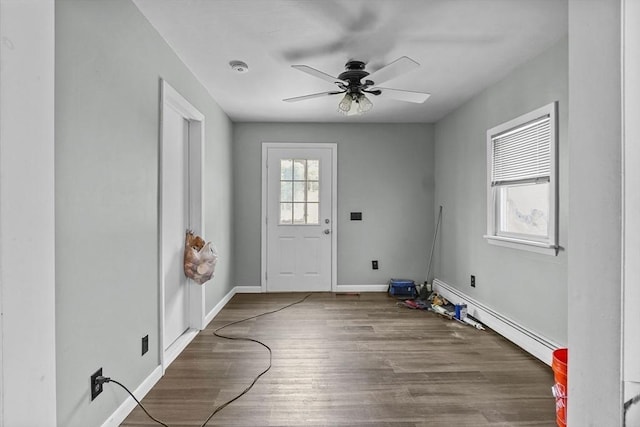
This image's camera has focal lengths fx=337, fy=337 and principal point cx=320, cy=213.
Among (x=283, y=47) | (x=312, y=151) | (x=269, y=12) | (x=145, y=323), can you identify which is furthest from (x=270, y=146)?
(x=145, y=323)

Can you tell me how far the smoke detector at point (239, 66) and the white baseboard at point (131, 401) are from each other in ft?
7.90

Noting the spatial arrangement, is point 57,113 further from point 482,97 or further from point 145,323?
point 482,97

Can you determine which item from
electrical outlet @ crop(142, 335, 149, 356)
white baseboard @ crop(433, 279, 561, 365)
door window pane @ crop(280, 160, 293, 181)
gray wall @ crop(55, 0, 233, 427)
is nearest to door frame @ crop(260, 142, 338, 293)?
door window pane @ crop(280, 160, 293, 181)

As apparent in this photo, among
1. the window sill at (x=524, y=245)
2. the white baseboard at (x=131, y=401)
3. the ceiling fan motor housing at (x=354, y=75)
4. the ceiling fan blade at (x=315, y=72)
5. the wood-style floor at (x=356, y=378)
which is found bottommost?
the wood-style floor at (x=356, y=378)

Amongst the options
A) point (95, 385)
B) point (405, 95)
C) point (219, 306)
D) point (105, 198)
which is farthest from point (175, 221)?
point (405, 95)

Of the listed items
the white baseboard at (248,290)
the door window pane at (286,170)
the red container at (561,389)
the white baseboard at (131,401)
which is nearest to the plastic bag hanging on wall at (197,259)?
the white baseboard at (131,401)

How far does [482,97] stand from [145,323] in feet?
12.0

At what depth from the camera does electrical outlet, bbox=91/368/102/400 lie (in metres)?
1.62

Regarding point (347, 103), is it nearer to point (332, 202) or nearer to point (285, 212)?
point (332, 202)

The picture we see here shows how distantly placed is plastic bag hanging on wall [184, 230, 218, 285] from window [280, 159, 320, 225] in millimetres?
1735

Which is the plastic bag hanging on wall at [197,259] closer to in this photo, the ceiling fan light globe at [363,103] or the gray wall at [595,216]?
the ceiling fan light globe at [363,103]

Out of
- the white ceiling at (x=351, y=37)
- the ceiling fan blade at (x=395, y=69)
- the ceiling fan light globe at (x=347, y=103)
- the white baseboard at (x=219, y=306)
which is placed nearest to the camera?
the white ceiling at (x=351, y=37)

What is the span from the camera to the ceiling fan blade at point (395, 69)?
7.65 ft

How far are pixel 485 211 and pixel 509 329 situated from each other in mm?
1158
